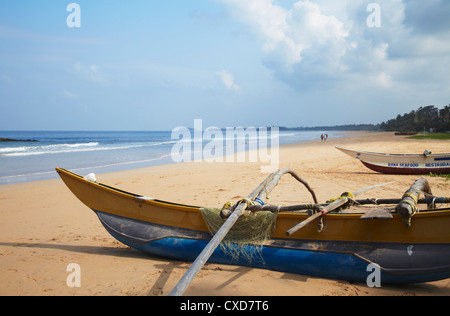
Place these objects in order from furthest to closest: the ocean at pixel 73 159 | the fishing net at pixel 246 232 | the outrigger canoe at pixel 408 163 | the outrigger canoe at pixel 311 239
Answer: the ocean at pixel 73 159
the outrigger canoe at pixel 408 163
the fishing net at pixel 246 232
the outrigger canoe at pixel 311 239

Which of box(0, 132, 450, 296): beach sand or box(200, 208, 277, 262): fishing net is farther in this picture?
box(200, 208, 277, 262): fishing net

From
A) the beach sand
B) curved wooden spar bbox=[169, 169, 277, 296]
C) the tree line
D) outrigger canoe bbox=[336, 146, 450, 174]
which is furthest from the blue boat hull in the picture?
the tree line

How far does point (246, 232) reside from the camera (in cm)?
386

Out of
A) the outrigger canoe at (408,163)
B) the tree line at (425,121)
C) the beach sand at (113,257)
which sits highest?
the tree line at (425,121)

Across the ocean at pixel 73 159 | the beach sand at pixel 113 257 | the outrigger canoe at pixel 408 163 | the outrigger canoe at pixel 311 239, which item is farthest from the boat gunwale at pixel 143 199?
the outrigger canoe at pixel 408 163

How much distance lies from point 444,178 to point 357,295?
7.94 m

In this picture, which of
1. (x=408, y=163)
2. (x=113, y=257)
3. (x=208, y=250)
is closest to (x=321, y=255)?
(x=208, y=250)

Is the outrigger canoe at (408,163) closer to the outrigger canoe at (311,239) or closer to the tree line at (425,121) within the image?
the outrigger canoe at (311,239)

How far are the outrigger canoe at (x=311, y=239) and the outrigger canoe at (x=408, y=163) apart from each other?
24.9 ft

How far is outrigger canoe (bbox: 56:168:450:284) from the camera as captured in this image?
10.2ft

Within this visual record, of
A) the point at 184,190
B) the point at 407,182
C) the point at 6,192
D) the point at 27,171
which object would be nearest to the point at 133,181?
the point at 184,190

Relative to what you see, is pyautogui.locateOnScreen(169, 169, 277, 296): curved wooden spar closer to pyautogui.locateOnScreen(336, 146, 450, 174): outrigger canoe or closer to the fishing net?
the fishing net

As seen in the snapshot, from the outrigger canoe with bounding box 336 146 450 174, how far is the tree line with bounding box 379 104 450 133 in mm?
44877

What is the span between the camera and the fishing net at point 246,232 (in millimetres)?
3742
